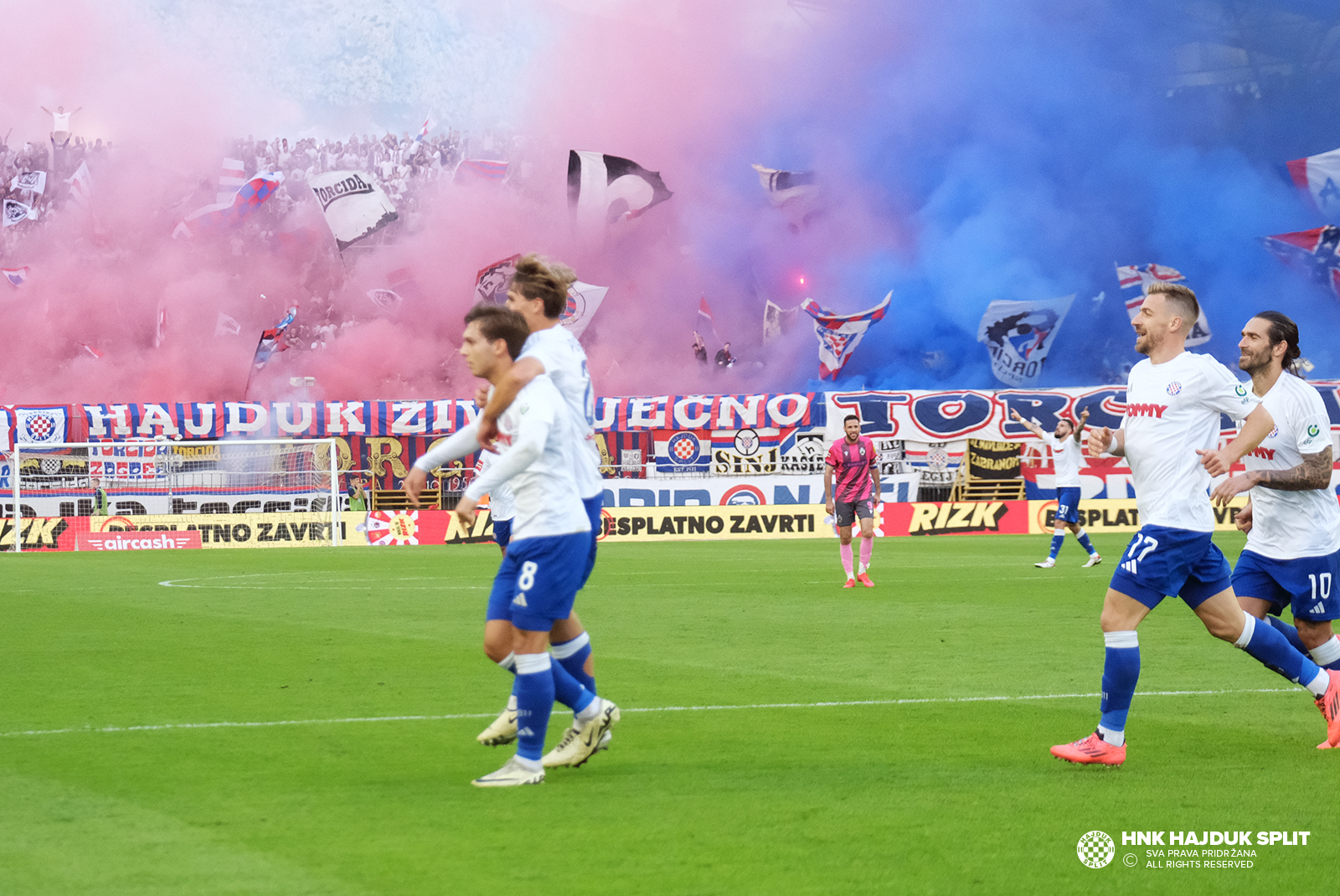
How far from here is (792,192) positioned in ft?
247

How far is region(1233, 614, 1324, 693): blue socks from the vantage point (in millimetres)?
6641

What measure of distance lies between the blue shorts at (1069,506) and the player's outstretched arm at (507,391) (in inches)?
673

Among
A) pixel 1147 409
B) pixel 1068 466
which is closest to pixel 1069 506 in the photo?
pixel 1068 466

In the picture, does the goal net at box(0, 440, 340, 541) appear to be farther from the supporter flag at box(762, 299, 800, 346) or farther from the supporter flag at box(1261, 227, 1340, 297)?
the supporter flag at box(1261, 227, 1340, 297)

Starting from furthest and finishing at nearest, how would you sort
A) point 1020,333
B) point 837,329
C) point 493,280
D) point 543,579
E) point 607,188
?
1. point 607,188
2. point 837,329
3. point 493,280
4. point 1020,333
5. point 543,579

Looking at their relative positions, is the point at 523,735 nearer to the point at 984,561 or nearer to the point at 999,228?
the point at 984,561

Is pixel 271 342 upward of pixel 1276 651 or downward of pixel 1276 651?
upward

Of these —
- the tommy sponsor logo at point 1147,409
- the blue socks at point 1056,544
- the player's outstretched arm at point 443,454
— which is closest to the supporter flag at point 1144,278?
the blue socks at point 1056,544

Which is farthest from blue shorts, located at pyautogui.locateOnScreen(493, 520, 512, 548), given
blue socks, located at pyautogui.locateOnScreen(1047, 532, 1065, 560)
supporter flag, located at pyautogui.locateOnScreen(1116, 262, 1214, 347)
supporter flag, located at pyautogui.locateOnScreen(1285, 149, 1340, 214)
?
supporter flag, located at pyautogui.locateOnScreen(1285, 149, 1340, 214)

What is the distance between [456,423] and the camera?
54.4 m

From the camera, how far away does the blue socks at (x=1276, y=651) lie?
21.8 feet

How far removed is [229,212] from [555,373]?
250 feet

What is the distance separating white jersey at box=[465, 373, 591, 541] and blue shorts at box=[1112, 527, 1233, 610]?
2512mm

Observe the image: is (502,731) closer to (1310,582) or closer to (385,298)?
(1310,582)
